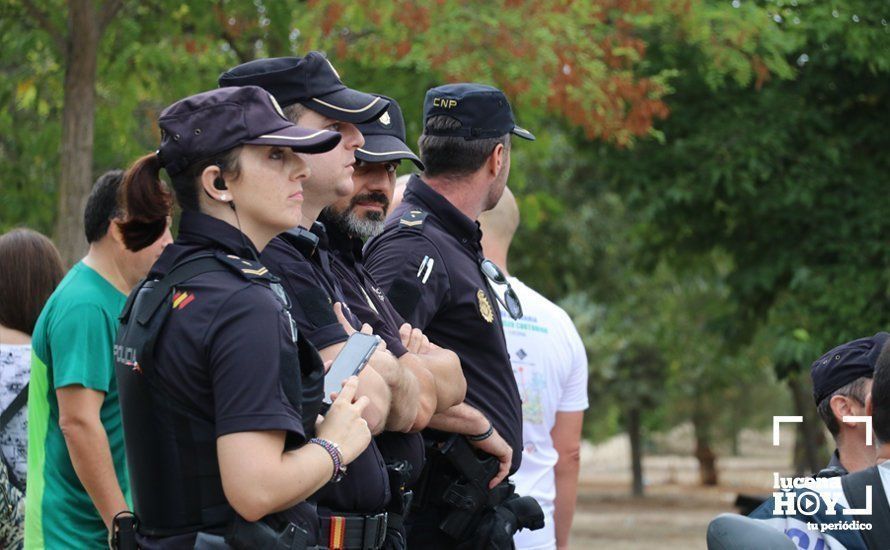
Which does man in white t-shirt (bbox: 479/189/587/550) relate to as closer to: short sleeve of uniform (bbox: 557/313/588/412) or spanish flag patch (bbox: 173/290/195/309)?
short sleeve of uniform (bbox: 557/313/588/412)

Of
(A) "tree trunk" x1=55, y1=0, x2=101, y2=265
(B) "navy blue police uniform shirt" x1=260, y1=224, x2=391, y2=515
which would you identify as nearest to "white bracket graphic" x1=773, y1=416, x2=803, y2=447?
(B) "navy blue police uniform shirt" x1=260, y1=224, x2=391, y2=515

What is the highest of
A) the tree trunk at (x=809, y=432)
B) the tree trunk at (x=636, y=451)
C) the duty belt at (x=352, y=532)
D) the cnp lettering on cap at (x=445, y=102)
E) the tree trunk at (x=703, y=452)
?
the cnp lettering on cap at (x=445, y=102)

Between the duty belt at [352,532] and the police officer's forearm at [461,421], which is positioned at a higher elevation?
the duty belt at [352,532]

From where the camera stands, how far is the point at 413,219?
4.58m

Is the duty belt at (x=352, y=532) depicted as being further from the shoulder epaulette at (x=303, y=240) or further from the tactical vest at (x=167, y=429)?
the shoulder epaulette at (x=303, y=240)

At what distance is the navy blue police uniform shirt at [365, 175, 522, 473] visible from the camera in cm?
438

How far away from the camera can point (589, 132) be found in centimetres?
1088

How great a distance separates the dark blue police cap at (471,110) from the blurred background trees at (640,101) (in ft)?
10.8

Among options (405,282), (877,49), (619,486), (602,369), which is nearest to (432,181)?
(405,282)

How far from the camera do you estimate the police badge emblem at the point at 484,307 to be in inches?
178

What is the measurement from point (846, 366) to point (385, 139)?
64.3 inches

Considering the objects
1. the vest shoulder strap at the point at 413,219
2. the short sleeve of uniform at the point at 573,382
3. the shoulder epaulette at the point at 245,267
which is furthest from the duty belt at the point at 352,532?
the short sleeve of uniform at the point at 573,382

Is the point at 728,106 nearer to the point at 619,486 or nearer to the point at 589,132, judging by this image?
the point at 589,132

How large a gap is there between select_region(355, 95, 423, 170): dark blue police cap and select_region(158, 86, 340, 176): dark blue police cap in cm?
93
